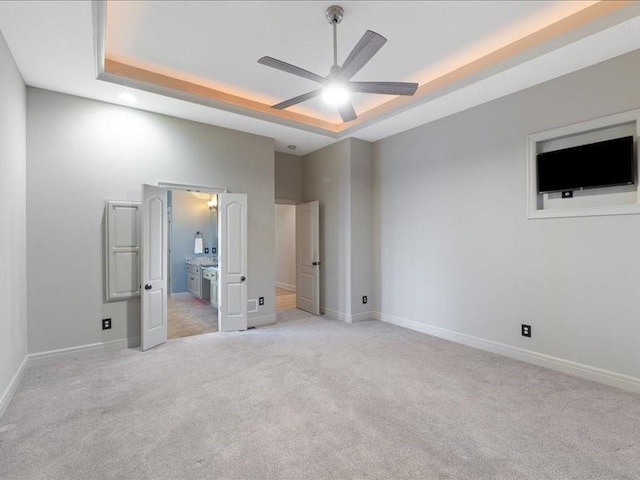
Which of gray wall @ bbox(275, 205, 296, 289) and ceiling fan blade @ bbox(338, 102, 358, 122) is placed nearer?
ceiling fan blade @ bbox(338, 102, 358, 122)

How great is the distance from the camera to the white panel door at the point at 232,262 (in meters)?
4.59

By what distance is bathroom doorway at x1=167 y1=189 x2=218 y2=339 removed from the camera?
665 cm

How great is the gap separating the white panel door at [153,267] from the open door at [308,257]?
99.0 inches

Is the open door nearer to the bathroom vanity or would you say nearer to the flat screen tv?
the bathroom vanity

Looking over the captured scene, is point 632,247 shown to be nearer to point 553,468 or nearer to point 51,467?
point 553,468

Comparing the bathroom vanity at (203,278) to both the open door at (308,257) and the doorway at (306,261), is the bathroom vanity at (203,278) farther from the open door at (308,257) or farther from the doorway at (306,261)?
the open door at (308,257)

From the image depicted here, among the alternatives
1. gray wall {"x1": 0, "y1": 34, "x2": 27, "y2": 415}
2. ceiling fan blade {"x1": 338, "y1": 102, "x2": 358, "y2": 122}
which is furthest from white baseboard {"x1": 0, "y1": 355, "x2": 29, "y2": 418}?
ceiling fan blade {"x1": 338, "y1": 102, "x2": 358, "y2": 122}

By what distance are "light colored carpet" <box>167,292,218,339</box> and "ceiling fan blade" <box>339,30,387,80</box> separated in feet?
12.7

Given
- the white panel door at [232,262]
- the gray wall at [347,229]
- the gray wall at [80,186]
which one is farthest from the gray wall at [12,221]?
the gray wall at [347,229]

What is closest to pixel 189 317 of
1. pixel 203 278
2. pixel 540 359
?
pixel 203 278

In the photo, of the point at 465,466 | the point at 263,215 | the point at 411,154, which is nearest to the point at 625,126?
the point at 411,154

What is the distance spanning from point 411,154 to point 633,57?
2.45 metres

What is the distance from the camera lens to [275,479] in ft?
5.88

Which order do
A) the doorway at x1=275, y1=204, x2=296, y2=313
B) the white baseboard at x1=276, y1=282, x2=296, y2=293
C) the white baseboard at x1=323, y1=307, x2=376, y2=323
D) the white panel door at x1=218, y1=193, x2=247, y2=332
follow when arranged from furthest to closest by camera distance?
the doorway at x1=275, y1=204, x2=296, y2=313 → the white baseboard at x1=276, y1=282, x2=296, y2=293 → the white baseboard at x1=323, y1=307, x2=376, y2=323 → the white panel door at x1=218, y1=193, x2=247, y2=332
